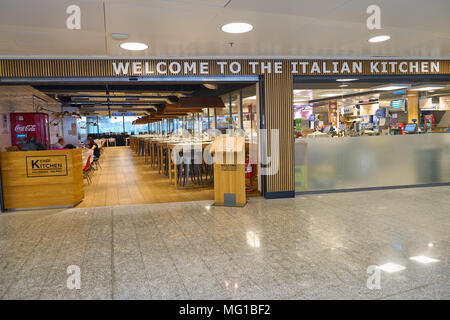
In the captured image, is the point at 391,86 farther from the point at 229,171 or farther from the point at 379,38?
the point at 229,171

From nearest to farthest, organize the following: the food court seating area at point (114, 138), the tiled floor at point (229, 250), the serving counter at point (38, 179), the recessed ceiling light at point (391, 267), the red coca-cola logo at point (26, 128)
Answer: the tiled floor at point (229, 250), the recessed ceiling light at point (391, 267), the serving counter at point (38, 179), the red coca-cola logo at point (26, 128), the food court seating area at point (114, 138)

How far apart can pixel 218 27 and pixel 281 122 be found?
→ 8.81 feet

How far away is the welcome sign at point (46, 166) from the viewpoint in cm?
638

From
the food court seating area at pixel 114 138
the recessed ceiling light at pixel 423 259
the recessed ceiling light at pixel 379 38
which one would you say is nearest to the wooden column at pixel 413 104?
the recessed ceiling light at pixel 379 38

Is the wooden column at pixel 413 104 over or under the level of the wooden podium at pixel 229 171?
over

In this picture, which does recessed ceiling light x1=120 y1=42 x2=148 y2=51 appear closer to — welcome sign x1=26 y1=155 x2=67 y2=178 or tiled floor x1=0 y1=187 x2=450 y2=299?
welcome sign x1=26 y1=155 x2=67 y2=178

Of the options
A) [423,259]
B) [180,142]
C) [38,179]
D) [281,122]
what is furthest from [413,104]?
[38,179]

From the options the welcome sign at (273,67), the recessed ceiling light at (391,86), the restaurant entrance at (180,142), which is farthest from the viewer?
the recessed ceiling light at (391,86)

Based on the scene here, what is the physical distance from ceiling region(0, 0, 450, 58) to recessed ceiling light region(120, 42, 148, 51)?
0.13m

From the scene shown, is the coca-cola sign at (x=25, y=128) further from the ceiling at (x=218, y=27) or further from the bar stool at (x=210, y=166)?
the bar stool at (x=210, y=166)

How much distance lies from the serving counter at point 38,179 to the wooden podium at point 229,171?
8.54 ft

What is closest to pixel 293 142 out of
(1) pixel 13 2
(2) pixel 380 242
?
(2) pixel 380 242

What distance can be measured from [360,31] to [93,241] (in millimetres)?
4512

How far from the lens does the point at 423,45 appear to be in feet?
20.0
